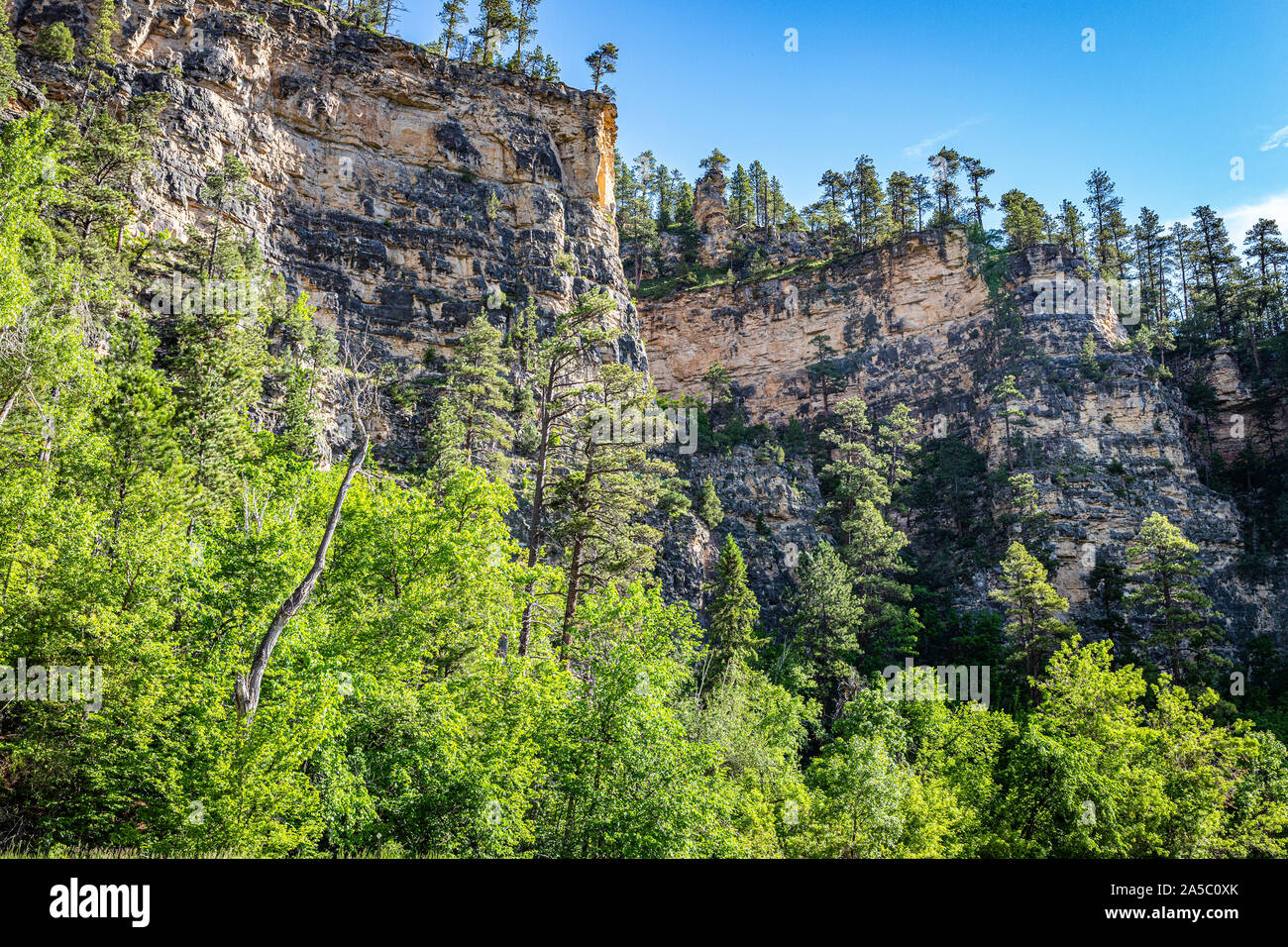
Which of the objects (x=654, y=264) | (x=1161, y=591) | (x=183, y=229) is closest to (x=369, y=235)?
(x=183, y=229)

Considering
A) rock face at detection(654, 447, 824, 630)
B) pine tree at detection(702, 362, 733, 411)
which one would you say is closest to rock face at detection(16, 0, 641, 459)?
pine tree at detection(702, 362, 733, 411)

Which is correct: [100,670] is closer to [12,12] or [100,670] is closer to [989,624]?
[989,624]

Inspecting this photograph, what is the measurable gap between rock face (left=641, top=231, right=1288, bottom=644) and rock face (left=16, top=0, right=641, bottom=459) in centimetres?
1763

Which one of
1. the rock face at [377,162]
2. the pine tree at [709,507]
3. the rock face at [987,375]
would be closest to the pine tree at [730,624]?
the pine tree at [709,507]

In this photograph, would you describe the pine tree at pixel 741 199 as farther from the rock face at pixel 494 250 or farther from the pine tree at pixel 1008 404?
the pine tree at pixel 1008 404

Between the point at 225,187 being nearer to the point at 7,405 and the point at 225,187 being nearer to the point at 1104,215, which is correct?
the point at 7,405

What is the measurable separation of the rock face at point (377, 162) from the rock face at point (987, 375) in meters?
17.6

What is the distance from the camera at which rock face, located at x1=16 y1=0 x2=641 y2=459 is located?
4691 cm

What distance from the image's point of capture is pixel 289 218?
50.2 m

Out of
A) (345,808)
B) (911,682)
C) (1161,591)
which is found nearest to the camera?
(345,808)

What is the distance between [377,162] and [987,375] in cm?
5183

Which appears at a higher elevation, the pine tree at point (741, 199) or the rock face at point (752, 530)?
the pine tree at point (741, 199)

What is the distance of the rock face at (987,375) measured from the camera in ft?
170

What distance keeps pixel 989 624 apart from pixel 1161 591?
29.8 ft
